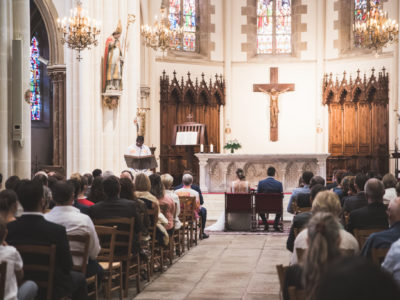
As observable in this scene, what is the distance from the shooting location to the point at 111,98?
13.5m

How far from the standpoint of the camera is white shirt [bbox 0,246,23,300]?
330cm

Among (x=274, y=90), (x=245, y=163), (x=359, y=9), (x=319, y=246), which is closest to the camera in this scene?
(x=319, y=246)

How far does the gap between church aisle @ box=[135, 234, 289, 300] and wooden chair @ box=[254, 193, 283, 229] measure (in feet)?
3.24

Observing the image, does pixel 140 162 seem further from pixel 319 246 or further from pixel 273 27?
pixel 273 27

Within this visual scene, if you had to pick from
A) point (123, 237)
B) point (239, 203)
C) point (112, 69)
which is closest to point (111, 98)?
point (112, 69)

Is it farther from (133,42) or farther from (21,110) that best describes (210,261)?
(133,42)

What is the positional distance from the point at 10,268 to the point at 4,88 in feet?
18.3

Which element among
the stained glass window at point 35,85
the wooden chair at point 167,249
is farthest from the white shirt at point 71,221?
the stained glass window at point 35,85

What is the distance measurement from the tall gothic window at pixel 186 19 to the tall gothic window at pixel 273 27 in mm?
2518

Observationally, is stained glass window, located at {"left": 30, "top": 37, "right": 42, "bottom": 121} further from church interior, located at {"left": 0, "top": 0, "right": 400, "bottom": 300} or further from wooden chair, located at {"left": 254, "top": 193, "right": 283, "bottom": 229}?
wooden chair, located at {"left": 254, "top": 193, "right": 283, "bottom": 229}

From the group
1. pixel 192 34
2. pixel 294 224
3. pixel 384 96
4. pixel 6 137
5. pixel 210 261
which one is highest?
pixel 192 34

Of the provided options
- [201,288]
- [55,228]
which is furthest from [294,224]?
[55,228]

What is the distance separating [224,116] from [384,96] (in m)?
5.70

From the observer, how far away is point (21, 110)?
8.54 m
